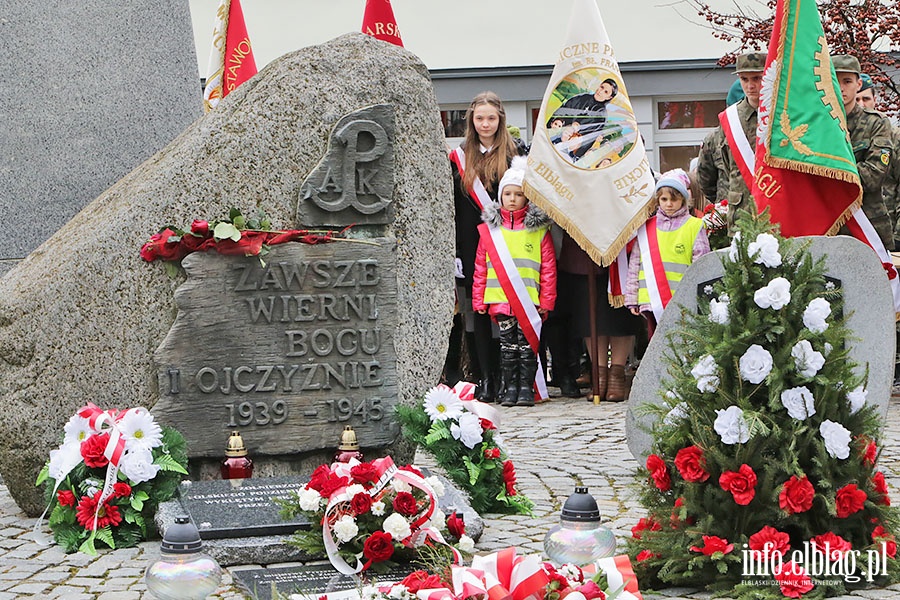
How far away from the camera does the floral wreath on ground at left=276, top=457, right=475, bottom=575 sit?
191 inches

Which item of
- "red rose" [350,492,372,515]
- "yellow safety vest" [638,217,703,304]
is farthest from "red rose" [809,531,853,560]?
"yellow safety vest" [638,217,703,304]

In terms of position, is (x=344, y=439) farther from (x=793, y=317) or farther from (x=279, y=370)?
(x=793, y=317)

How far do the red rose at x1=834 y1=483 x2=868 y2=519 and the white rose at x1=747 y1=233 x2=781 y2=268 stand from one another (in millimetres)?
807

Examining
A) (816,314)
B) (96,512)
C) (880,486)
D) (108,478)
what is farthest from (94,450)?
(880,486)

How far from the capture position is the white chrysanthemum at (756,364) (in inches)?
178

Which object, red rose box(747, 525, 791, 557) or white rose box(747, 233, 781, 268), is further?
white rose box(747, 233, 781, 268)

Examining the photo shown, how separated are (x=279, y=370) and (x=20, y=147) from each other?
269 centimetres

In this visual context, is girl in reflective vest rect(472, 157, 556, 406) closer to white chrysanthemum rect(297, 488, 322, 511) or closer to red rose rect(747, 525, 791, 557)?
white chrysanthemum rect(297, 488, 322, 511)

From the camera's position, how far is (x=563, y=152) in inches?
377

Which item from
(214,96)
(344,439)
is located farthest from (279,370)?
(214,96)

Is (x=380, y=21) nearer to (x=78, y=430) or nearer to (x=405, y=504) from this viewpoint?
(x=78, y=430)

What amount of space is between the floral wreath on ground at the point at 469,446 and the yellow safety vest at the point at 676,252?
334cm

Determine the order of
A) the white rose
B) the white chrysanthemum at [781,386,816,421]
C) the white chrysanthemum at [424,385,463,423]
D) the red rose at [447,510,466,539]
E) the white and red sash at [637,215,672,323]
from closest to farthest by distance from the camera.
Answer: the white chrysanthemum at [781,386,816,421], the white rose, the red rose at [447,510,466,539], the white chrysanthemum at [424,385,463,423], the white and red sash at [637,215,672,323]

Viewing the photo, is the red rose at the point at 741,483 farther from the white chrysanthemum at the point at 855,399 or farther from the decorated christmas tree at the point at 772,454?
the white chrysanthemum at the point at 855,399
